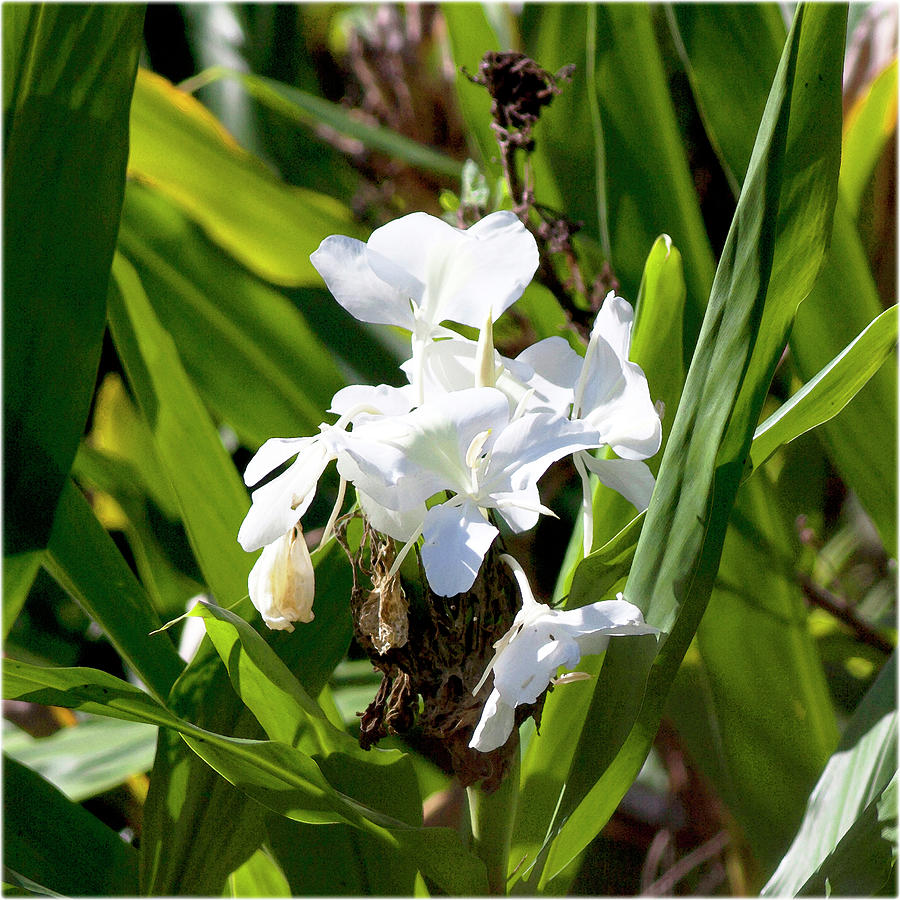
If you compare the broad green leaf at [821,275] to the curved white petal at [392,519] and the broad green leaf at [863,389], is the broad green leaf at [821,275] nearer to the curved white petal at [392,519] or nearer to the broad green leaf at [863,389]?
the broad green leaf at [863,389]

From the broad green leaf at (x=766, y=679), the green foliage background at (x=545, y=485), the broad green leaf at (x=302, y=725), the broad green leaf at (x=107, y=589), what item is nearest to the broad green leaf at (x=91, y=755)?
the green foliage background at (x=545, y=485)

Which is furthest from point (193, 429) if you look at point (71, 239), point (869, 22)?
point (869, 22)

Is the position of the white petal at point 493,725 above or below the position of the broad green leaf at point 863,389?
below

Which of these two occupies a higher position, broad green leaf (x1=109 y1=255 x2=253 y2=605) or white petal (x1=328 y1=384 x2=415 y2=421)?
white petal (x1=328 y1=384 x2=415 y2=421)

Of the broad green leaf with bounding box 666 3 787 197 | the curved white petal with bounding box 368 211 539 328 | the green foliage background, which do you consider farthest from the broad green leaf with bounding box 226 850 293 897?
the broad green leaf with bounding box 666 3 787 197

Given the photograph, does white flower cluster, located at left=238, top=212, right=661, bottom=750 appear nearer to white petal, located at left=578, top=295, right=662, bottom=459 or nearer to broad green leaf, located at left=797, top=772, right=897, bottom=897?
white petal, located at left=578, top=295, right=662, bottom=459

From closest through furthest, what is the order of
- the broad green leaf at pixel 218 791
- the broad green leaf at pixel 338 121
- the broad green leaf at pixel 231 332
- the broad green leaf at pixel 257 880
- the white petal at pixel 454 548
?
the white petal at pixel 454 548 < the broad green leaf at pixel 218 791 < the broad green leaf at pixel 257 880 < the broad green leaf at pixel 231 332 < the broad green leaf at pixel 338 121

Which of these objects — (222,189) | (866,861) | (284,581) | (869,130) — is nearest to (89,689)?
(284,581)

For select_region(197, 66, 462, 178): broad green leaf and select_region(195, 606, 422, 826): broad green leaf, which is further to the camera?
select_region(197, 66, 462, 178): broad green leaf
